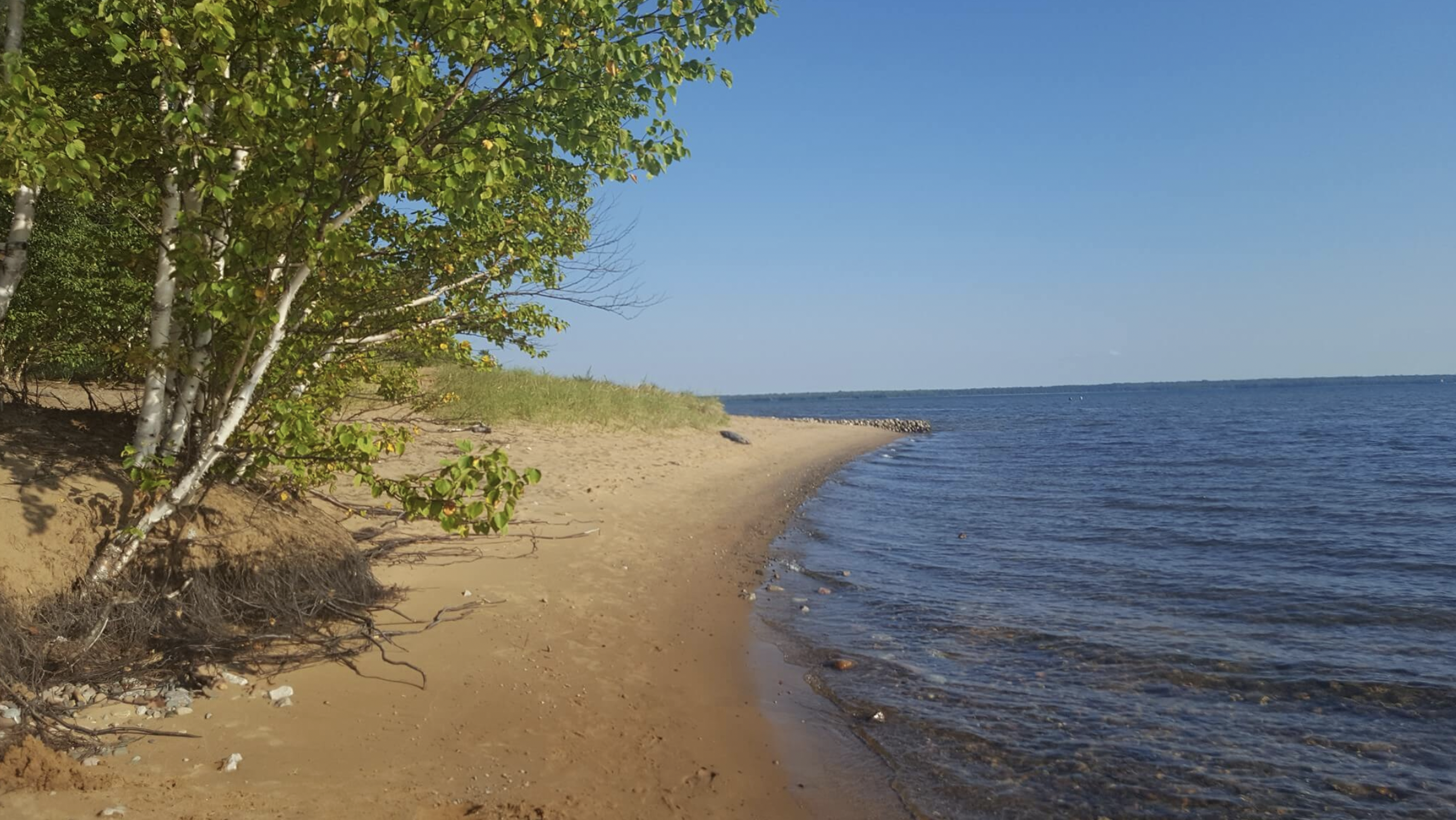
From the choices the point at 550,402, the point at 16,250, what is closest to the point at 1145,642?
the point at 16,250

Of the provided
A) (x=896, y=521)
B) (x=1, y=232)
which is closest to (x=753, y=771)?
(x=1, y=232)

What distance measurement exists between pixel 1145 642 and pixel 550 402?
18.5 metres

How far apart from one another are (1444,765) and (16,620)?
33.9 ft

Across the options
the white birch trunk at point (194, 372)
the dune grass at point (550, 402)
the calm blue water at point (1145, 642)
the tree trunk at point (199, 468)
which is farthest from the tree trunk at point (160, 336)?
the dune grass at point (550, 402)

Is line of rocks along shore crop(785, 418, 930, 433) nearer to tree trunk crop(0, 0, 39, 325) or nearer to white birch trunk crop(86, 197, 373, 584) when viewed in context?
white birch trunk crop(86, 197, 373, 584)

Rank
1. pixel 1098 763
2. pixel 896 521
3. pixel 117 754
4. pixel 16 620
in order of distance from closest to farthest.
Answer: pixel 117 754 < pixel 16 620 < pixel 1098 763 < pixel 896 521

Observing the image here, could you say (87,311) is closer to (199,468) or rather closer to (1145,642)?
(199,468)

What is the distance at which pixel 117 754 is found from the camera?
492 cm

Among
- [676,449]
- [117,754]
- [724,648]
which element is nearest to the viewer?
[117,754]

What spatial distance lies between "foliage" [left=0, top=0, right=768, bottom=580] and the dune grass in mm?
10913

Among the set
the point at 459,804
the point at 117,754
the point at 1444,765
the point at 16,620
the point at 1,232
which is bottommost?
the point at 1444,765

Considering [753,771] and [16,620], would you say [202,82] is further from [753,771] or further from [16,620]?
[753,771]

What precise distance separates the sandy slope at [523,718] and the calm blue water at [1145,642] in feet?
3.81

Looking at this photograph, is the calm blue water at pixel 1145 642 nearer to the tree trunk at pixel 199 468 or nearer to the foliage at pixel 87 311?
the tree trunk at pixel 199 468
